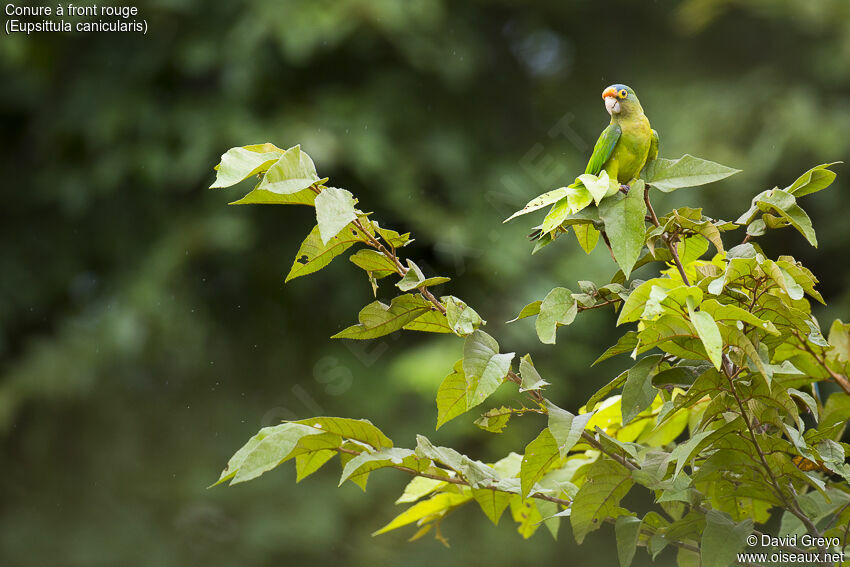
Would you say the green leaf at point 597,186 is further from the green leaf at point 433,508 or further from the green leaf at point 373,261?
the green leaf at point 433,508

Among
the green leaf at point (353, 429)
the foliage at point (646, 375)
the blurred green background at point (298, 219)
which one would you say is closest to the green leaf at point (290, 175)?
the foliage at point (646, 375)

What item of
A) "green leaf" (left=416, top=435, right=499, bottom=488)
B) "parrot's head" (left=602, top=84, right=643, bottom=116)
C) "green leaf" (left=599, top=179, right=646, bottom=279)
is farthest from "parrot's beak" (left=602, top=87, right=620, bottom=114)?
"green leaf" (left=416, top=435, right=499, bottom=488)

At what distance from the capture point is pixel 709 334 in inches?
12.0

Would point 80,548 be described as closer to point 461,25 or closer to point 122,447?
point 122,447

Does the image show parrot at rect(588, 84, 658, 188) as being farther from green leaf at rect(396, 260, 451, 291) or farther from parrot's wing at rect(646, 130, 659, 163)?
green leaf at rect(396, 260, 451, 291)

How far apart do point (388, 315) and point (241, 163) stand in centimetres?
10

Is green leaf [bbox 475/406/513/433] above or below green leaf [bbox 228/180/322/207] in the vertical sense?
below

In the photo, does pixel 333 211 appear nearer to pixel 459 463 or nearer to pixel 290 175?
pixel 290 175

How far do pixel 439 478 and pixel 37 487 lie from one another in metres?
2.53

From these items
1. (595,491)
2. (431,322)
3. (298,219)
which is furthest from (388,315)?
(298,219)

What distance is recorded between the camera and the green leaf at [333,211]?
31cm

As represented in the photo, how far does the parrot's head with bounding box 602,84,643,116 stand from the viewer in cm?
44

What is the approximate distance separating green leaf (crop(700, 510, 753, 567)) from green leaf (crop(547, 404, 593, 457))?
82 millimetres

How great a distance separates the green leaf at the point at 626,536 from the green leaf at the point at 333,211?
198 millimetres
